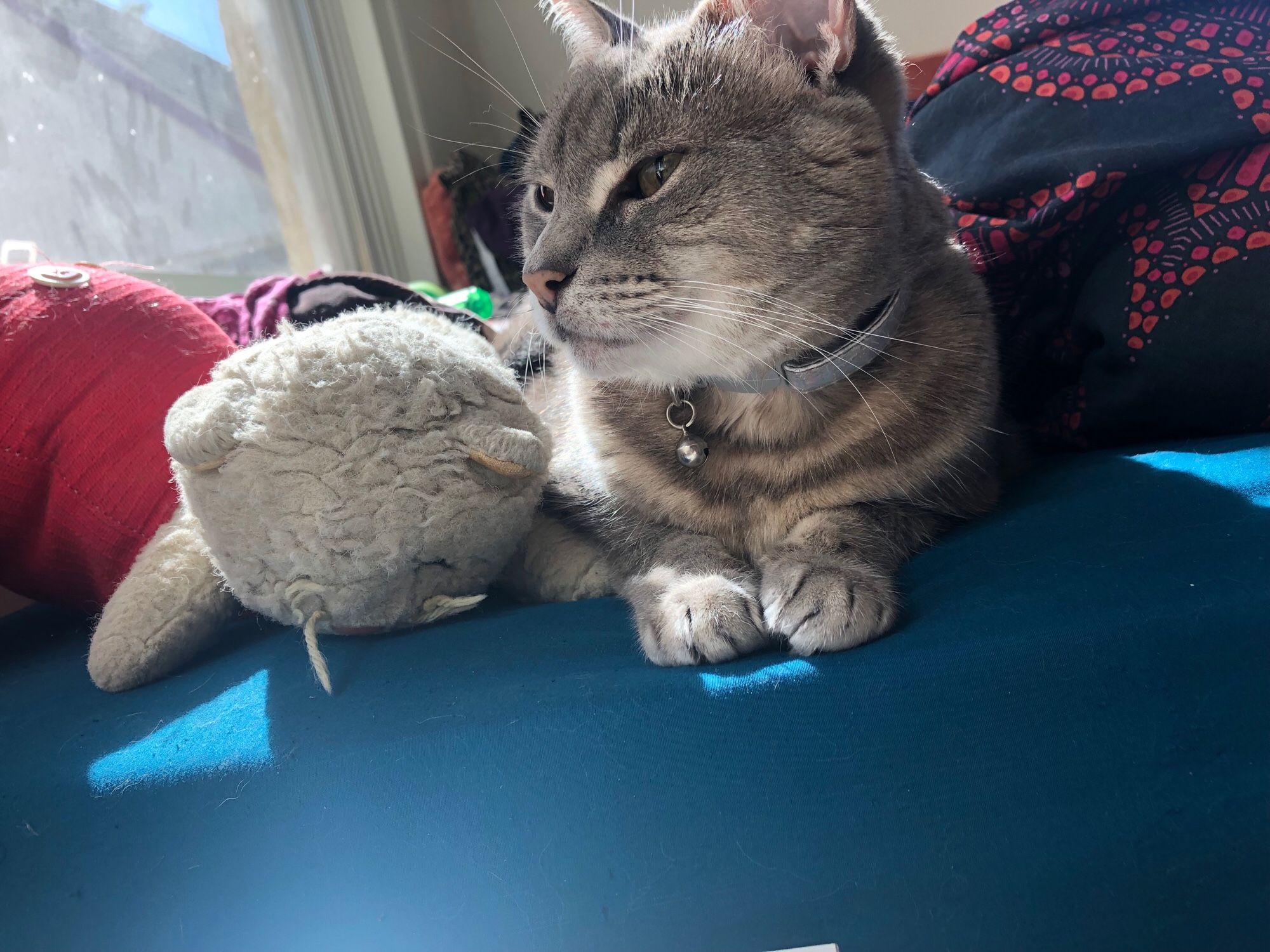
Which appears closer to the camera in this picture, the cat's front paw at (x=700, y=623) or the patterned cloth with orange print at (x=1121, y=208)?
the cat's front paw at (x=700, y=623)

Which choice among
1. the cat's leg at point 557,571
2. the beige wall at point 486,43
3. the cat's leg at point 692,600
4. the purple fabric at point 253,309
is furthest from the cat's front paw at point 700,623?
the beige wall at point 486,43

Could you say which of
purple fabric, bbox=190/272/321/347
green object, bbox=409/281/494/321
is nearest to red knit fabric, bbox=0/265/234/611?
purple fabric, bbox=190/272/321/347

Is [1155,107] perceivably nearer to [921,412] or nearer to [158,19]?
[921,412]

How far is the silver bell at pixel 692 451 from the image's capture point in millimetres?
898

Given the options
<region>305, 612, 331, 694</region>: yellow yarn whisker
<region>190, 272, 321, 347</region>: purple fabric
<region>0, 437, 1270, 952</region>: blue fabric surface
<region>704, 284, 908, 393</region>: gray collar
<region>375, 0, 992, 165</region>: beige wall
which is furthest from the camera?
<region>375, 0, 992, 165</region>: beige wall

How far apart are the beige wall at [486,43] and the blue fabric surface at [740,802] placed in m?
2.44

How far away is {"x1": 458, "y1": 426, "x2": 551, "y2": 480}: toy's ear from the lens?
2.55ft

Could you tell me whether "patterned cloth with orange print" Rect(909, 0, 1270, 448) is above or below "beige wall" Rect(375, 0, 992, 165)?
below

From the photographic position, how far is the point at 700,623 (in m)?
0.70

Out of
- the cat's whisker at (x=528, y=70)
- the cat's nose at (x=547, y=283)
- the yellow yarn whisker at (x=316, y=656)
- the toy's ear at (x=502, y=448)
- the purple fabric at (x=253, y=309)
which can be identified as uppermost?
the cat's whisker at (x=528, y=70)

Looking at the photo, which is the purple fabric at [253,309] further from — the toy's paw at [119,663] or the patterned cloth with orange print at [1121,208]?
the patterned cloth with orange print at [1121,208]

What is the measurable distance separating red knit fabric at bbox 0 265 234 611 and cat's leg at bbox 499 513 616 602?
0.38 m

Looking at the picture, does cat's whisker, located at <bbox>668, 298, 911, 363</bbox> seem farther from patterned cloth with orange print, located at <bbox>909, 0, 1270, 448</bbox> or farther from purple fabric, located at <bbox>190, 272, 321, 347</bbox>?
purple fabric, located at <bbox>190, 272, 321, 347</bbox>

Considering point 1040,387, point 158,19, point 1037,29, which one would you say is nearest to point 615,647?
point 1040,387
